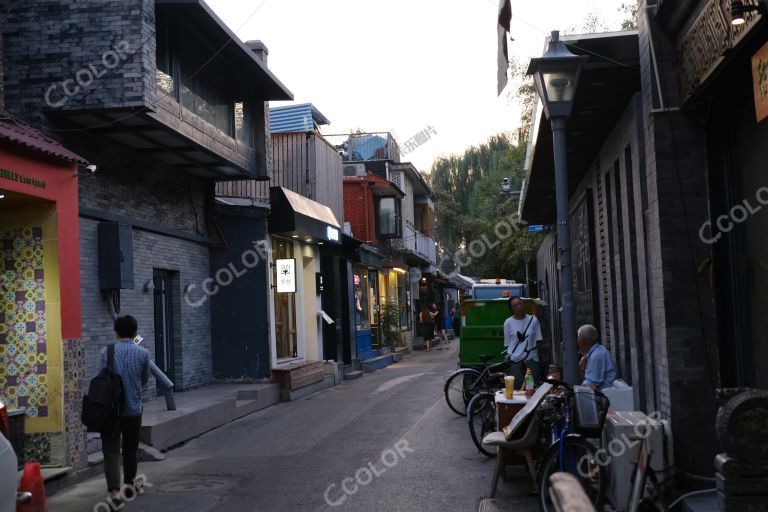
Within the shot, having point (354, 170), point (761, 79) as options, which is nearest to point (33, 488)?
point (761, 79)

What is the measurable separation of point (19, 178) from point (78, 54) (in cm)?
334

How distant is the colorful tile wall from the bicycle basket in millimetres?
6306

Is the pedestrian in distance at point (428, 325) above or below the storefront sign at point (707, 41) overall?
below

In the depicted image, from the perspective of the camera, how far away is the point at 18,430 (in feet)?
32.4

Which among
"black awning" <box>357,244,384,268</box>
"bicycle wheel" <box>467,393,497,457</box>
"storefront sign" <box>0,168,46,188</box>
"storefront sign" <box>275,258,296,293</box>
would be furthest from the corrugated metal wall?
"storefront sign" <box>0,168,46,188</box>

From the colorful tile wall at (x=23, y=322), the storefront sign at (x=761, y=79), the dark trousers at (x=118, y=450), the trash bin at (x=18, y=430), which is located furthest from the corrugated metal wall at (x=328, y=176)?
the storefront sign at (x=761, y=79)

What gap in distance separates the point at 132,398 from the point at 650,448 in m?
4.99

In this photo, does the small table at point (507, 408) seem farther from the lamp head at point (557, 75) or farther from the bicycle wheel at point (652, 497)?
the lamp head at point (557, 75)

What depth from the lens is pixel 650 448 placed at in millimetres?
6660

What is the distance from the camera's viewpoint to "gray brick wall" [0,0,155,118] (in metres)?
11.8

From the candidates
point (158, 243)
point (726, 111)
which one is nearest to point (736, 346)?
point (726, 111)

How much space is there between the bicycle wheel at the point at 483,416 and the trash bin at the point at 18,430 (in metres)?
5.23

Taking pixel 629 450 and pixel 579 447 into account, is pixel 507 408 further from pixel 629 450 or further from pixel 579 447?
pixel 629 450

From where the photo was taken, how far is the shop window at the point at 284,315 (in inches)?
811
